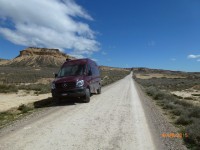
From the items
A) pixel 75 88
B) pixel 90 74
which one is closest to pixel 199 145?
pixel 75 88

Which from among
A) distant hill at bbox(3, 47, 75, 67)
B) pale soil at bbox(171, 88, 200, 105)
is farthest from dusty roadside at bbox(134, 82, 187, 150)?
distant hill at bbox(3, 47, 75, 67)

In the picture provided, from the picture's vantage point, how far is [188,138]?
24.3 feet

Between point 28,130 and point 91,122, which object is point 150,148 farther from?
point 28,130

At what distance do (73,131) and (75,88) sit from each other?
6.69 meters

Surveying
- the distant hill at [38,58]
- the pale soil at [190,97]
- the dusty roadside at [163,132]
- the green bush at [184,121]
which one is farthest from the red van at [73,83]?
the distant hill at [38,58]

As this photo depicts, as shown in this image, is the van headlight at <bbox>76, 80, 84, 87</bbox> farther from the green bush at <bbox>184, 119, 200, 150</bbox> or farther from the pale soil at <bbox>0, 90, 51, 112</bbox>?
the green bush at <bbox>184, 119, 200, 150</bbox>

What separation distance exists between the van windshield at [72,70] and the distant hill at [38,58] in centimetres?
14586

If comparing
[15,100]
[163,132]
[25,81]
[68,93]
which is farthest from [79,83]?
[25,81]

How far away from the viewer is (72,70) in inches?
635

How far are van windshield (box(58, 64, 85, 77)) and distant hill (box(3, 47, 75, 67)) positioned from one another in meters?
146

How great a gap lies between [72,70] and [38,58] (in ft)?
546

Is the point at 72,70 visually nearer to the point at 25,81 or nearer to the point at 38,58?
the point at 25,81

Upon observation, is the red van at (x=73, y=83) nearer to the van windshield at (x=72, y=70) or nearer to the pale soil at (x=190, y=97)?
the van windshield at (x=72, y=70)

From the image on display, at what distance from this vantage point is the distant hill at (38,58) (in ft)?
542
